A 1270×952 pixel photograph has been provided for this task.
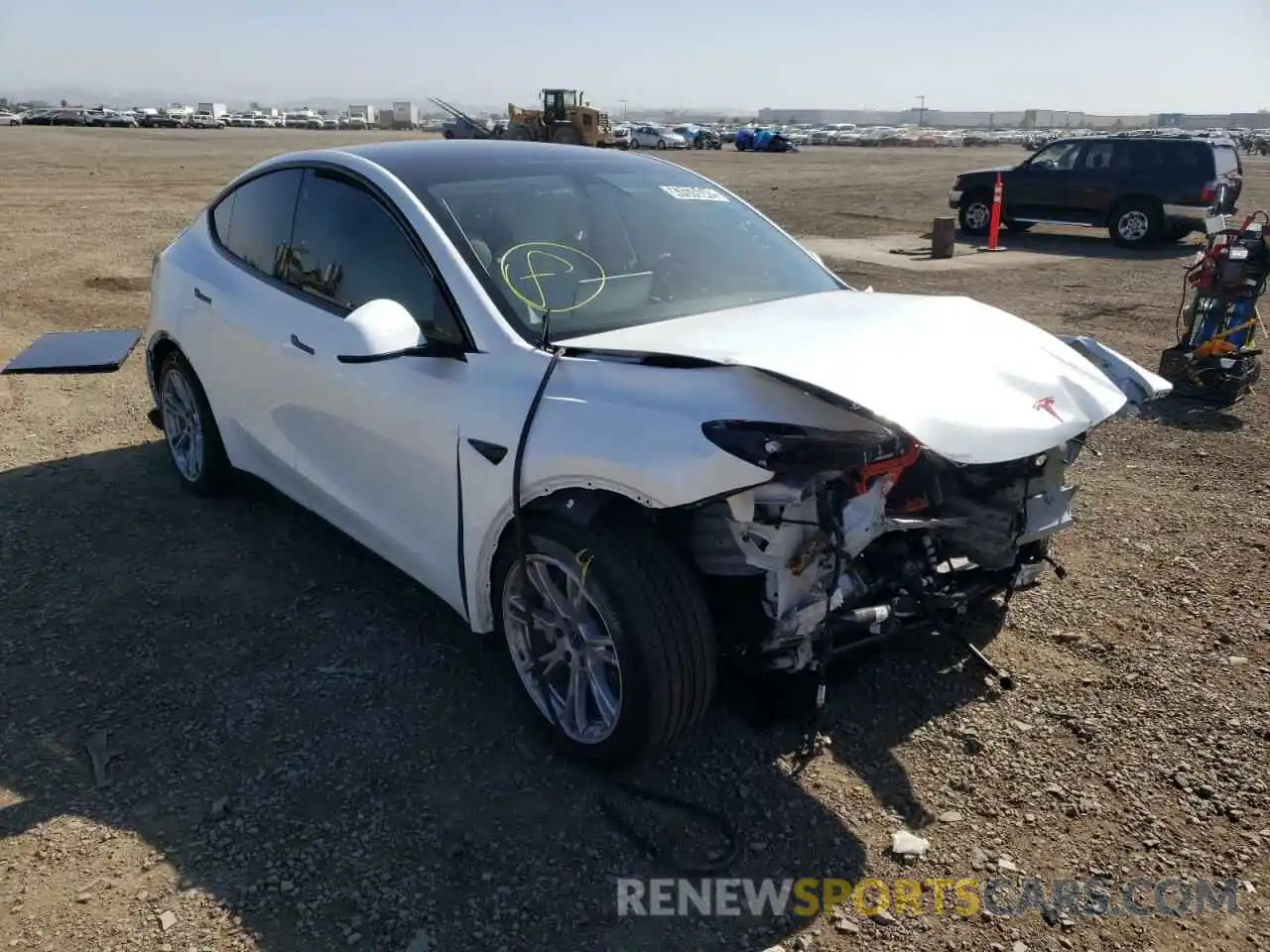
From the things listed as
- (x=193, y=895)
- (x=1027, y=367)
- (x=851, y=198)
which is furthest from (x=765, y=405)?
(x=851, y=198)

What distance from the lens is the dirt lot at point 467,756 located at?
2578 millimetres

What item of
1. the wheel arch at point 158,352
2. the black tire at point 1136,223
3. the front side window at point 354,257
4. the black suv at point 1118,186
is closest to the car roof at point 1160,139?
the black suv at point 1118,186

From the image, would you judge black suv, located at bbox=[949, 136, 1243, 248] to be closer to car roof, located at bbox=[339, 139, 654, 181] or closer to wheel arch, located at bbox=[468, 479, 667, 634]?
car roof, located at bbox=[339, 139, 654, 181]

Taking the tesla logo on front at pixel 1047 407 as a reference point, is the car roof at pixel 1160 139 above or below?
above

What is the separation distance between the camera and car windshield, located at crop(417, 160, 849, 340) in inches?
132

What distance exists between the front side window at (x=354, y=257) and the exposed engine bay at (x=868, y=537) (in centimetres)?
118

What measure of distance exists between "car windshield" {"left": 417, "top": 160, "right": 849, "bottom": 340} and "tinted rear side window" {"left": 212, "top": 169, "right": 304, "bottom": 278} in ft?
3.25

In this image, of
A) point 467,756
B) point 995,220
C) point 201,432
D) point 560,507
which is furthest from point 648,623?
point 995,220

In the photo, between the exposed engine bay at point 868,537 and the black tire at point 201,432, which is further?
the black tire at point 201,432

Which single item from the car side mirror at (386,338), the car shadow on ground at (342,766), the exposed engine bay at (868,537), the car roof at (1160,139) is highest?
the car roof at (1160,139)

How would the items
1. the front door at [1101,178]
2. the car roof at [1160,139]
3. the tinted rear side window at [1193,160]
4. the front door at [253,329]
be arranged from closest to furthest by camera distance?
the front door at [253,329] < the tinted rear side window at [1193,160] < the car roof at [1160,139] < the front door at [1101,178]

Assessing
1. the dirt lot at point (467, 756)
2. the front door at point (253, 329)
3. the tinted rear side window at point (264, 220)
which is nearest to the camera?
the dirt lot at point (467, 756)

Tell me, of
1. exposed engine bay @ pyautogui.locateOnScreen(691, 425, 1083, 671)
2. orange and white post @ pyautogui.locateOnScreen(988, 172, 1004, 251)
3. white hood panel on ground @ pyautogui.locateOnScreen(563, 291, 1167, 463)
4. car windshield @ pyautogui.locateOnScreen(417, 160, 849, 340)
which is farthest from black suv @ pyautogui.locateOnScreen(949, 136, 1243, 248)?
exposed engine bay @ pyautogui.locateOnScreen(691, 425, 1083, 671)

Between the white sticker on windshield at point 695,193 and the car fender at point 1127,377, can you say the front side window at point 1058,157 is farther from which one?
the car fender at point 1127,377
